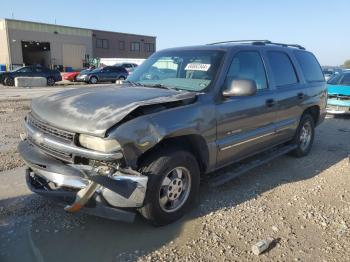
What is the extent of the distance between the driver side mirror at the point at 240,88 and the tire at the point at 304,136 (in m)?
2.44

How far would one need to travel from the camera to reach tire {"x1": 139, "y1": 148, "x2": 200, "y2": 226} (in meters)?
3.36

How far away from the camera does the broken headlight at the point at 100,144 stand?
3.05 m

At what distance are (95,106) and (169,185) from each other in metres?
1.10

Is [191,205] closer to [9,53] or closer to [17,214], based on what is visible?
[17,214]

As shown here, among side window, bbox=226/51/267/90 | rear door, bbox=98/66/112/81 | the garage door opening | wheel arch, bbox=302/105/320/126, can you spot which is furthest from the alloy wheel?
the garage door opening

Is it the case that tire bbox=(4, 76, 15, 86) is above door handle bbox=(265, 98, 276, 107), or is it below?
below

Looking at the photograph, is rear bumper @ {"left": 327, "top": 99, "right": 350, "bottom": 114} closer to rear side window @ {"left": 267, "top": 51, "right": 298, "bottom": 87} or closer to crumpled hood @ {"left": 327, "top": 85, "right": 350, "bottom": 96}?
crumpled hood @ {"left": 327, "top": 85, "right": 350, "bottom": 96}

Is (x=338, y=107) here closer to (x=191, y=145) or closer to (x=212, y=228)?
(x=191, y=145)

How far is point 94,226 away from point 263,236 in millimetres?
1766

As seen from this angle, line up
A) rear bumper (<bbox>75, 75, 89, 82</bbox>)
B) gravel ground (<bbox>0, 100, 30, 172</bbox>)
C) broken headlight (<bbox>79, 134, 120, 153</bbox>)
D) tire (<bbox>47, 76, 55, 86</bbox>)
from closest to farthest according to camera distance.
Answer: broken headlight (<bbox>79, 134, 120, 153</bbox>) → gravel ground (<bbox>0, 100, 30, 172</bbox>) → tire (<bbox>47, 76, 55, 86</bbox>) → rear bumper (<bbox>75, 75, 89, 82</bbox>)

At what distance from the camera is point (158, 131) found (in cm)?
326

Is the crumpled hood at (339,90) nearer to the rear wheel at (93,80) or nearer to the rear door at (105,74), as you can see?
the rear wheel at (93,80)

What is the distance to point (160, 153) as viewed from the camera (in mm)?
3465

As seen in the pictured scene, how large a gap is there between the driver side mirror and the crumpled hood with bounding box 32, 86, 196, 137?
0.48 meters
